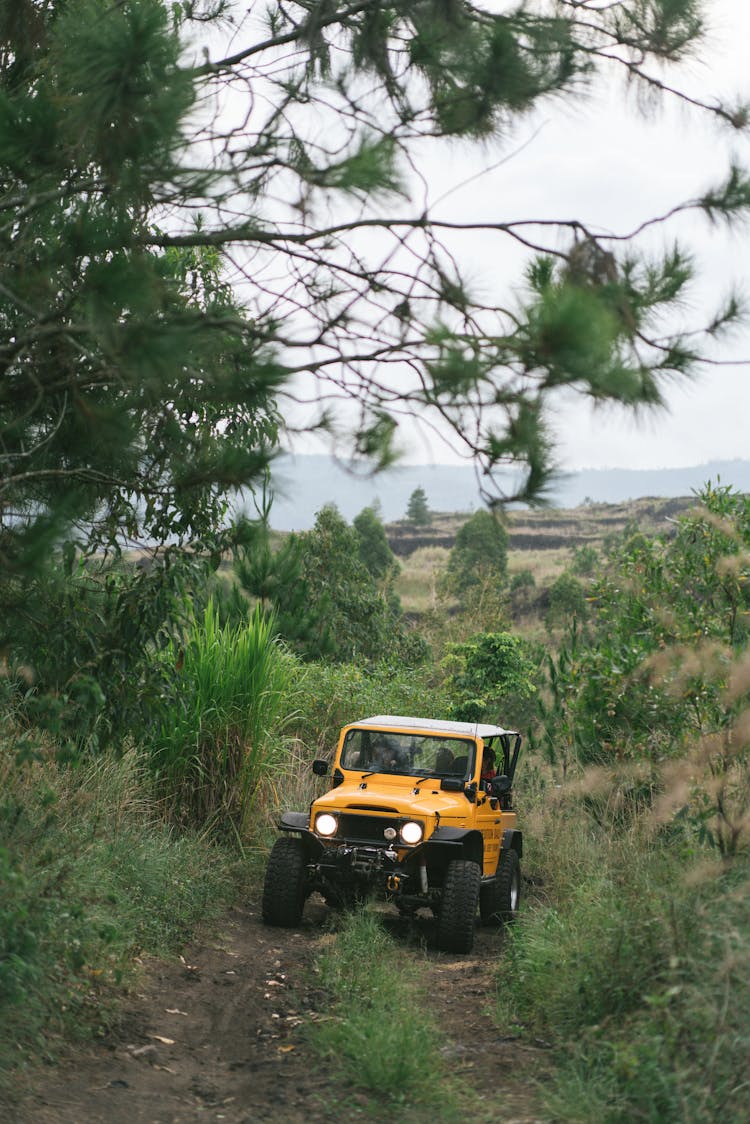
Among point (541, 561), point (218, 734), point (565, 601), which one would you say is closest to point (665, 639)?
point (218, 734)

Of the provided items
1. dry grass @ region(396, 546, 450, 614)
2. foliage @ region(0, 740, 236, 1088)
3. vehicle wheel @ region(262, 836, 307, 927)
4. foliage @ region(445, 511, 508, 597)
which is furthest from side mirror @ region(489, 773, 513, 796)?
foliage @ region(445, 511, 508, 597)

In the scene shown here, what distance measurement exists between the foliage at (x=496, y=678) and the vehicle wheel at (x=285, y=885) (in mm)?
8598

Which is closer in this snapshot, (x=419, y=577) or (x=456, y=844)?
(x=456, y=844)

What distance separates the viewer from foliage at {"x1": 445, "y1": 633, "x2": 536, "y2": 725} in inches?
672

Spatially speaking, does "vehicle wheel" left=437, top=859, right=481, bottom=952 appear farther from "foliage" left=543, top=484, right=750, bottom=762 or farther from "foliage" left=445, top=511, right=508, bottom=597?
"foliage" left=445, top=511, right=508, bottom=597

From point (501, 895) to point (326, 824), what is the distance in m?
1.58

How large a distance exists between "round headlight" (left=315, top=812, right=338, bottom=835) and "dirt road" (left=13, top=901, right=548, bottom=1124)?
0.86m

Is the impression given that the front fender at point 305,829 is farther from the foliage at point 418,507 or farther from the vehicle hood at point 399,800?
the foliage at point 418,507

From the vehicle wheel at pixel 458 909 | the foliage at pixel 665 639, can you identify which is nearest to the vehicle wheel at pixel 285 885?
the vehicle wheel at pixel 458 909

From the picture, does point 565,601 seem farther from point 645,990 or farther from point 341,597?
point 645,990

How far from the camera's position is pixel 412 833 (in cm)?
819

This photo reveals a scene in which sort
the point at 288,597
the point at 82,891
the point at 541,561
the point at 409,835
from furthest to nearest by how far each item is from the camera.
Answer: the point at 541,561, the point at 288,597, the point at 409,835, the point at 82,891

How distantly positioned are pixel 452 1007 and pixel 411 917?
6.30ft

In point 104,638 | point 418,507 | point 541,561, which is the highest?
point 418,507
